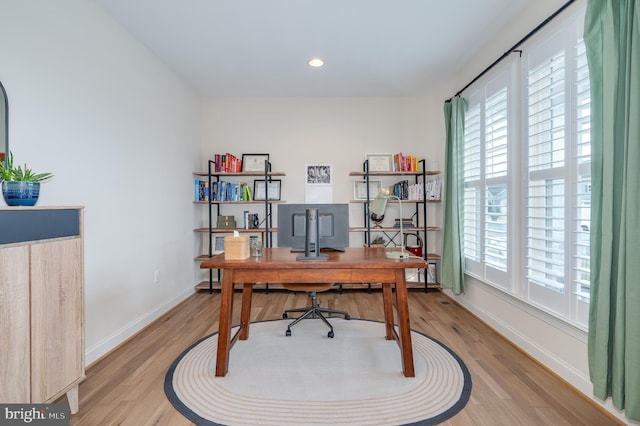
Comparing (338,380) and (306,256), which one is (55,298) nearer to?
(306,256)

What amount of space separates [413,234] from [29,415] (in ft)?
13.1

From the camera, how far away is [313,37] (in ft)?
9.23

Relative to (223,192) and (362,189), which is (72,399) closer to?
(223,192)

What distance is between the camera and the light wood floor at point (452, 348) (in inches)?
64.6

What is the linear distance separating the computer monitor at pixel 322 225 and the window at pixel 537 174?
1439 mm

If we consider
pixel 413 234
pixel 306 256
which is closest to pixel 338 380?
pixel 306 256

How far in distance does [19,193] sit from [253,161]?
2.97 metres

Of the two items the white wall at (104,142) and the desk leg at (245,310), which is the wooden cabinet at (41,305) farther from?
the desk leg at (245,310)

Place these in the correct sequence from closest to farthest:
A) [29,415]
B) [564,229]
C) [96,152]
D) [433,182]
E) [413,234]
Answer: [29,415] → [564,229] → [96,152] → [433,182] → [413,234]

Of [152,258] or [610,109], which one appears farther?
[152,258]

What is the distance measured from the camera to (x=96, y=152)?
2.35 meters

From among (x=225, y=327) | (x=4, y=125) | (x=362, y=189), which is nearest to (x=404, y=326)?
(x=225, y=327)

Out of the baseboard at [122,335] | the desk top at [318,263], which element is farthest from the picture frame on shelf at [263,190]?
the desk top at [318,263]

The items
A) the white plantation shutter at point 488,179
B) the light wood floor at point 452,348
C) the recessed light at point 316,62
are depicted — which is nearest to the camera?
the light wood floor at point 452,348
